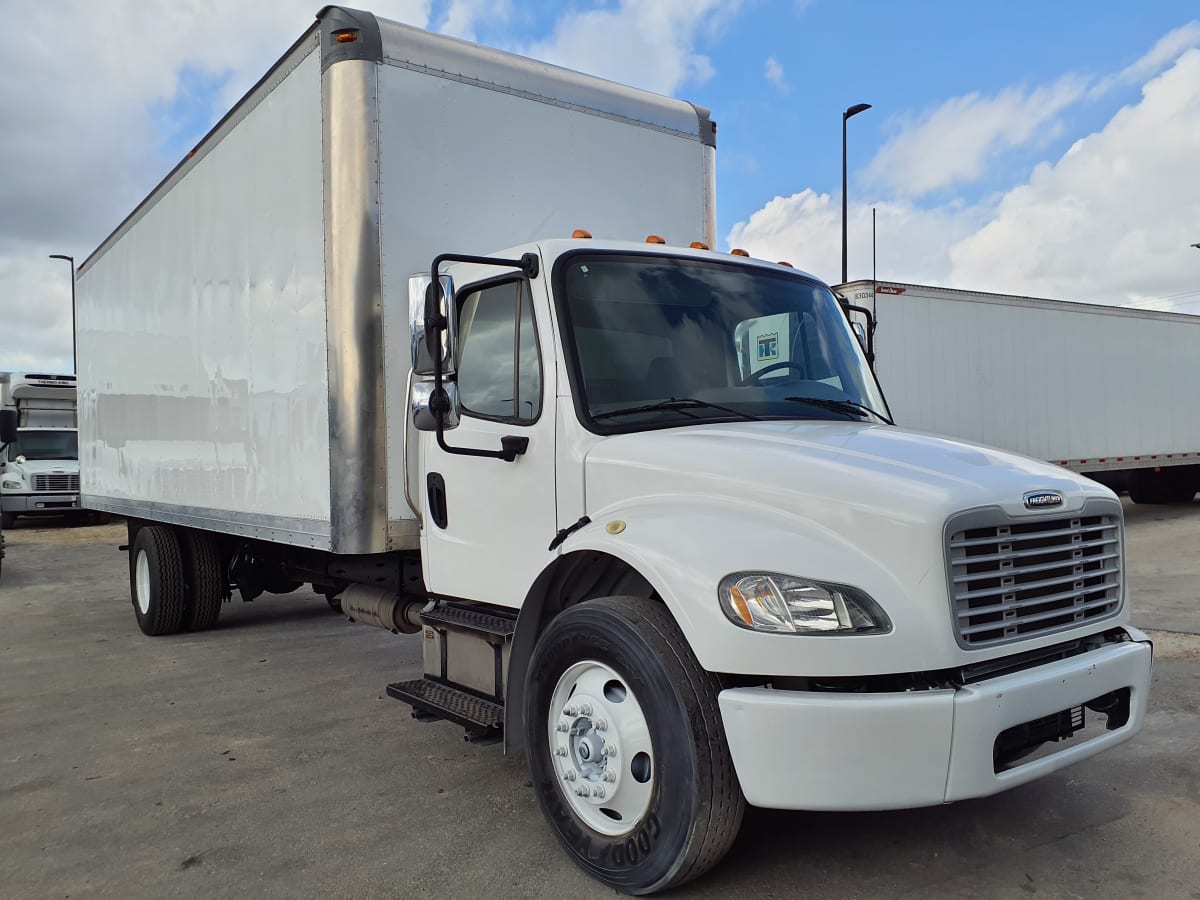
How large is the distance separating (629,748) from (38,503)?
22.1 m

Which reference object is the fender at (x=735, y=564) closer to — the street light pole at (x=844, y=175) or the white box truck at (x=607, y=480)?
the white box truck at (x=607, y=480)

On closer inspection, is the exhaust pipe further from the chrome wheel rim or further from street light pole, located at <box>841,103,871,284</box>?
street light pole, located at <box>841,103,871,284</box>

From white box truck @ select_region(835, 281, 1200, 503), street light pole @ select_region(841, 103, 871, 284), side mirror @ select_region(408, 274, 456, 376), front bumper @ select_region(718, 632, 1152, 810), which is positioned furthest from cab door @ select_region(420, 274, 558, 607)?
street light pole @ select_region(841, 103, 871, 284)

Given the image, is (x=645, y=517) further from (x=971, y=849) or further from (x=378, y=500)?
(x=378, y=500)

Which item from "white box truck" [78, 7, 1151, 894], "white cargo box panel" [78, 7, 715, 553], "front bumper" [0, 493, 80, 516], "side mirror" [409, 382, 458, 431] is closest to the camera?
"white box truck" [78, 7, 1151, 894]

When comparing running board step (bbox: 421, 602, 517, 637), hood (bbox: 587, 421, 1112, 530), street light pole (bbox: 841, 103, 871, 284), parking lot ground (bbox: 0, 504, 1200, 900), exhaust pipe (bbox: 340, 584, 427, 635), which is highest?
street light pole (bbox: 841, 103, 871, 284)

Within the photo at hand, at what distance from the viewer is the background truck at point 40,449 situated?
69.9 feet

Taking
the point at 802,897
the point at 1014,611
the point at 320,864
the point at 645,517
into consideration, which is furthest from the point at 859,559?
the point at 320,864

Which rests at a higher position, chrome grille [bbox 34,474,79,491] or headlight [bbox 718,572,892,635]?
headlight [bbox 718,572,892,635]

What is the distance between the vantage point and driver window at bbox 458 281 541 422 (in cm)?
408

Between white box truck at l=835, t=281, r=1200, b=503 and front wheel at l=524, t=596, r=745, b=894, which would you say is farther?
white box truck at l=835, t=281, r=1200, b=503

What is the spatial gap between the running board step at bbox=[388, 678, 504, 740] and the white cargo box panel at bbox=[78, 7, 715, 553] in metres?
0.81

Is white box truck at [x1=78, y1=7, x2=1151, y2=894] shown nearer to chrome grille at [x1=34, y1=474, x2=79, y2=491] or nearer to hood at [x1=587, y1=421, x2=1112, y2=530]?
hood at [x1=587, y1=421, x2=1112, y2=530]

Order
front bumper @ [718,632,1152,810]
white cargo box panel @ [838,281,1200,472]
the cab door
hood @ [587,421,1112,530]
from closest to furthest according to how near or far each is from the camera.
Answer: front bumper @ [718,632,1152,810]
hood @ [587,421,1112,530]
the cab door
white cargo box panel @ [838,281,1200,472]
